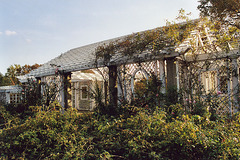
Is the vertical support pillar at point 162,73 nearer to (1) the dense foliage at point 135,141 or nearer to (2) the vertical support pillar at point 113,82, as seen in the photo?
(2) the vertical support pillar at point 113,82

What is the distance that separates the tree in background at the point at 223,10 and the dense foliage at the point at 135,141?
8.72 m

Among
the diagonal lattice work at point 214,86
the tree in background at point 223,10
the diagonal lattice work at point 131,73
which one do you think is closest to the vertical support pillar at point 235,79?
the diagonal lattice work at point 214,86

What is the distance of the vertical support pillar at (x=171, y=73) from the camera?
22.9ft

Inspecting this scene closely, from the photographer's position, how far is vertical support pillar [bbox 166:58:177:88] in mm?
6969

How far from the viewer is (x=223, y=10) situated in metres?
10.5

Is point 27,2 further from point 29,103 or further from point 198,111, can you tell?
point 198,111

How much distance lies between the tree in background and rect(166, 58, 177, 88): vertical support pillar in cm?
603

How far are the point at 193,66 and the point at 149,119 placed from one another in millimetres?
4336

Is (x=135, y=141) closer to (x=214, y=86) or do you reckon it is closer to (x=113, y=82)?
(x=214, y=86)

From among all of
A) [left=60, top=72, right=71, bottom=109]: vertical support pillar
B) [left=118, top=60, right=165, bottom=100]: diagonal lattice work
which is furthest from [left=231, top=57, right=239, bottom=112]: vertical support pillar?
[left=60, top=72, right=71, bottom=109]: vertical support pillar

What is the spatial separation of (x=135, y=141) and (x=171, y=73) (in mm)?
4193

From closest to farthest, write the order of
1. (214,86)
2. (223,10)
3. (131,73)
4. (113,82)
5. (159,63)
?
(214,86), (159,63), (131,73), (113,82), (223,10)

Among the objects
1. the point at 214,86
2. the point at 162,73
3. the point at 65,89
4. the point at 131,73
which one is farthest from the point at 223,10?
the point at 65,89

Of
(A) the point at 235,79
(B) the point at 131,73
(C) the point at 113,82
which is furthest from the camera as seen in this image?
(C) the point at 113,82
